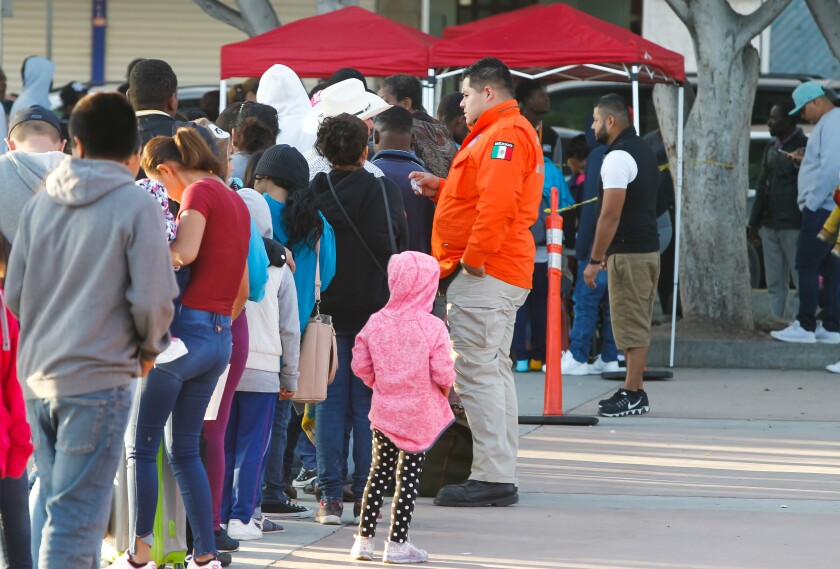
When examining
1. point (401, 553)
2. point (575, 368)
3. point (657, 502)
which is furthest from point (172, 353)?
point (575, 368)

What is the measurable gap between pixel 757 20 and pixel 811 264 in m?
2.21

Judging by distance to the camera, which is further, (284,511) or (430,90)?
(430,90)

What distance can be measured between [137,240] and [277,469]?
2763mm

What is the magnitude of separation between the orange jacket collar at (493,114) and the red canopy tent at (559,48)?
15.6 ft

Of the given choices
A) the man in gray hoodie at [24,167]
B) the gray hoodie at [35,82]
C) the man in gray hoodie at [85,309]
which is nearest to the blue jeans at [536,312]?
the gray hoodie at [35,82]

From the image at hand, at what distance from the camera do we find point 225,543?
5.90 m

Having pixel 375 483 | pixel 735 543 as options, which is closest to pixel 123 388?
pixel 375 483

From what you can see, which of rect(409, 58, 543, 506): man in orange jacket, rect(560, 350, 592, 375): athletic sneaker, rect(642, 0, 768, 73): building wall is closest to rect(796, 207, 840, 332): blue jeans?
rect(560, 350, 592, 375): athletic sneaker

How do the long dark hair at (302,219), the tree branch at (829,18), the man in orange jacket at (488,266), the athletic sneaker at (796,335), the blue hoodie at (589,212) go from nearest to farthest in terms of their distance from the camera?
1. the long dark hair at (302,219)
2. the man in orange jacket at (488,266)
3. the blue hoodie at (589,212)
4. the athletic sneaker at (796,335)
5. the tree branch at (829,18)

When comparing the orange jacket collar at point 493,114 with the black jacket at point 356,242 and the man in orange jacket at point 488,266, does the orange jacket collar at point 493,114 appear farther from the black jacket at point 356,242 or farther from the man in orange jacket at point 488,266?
the black jacket at point 356,242

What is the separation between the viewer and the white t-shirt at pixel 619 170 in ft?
30.6

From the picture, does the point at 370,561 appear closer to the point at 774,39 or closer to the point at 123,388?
the point at 123,388

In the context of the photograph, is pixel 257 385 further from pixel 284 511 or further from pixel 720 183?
pixel 720 183

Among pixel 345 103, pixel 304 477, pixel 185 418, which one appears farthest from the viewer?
pixel 345 103
